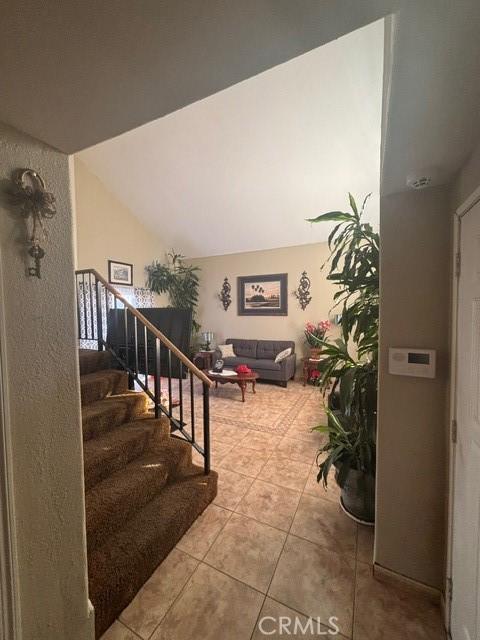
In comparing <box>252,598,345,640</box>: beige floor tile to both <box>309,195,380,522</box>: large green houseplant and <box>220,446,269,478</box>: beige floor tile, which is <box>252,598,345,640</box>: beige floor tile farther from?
<box>220,446,269,478</box>: beige floor tile

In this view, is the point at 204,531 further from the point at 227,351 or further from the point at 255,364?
the point at 227,351

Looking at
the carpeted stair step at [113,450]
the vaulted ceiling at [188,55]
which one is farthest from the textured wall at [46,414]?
the carpeted stair step at [113,450]

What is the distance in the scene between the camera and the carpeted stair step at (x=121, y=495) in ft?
4.43

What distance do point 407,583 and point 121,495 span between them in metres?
1.59

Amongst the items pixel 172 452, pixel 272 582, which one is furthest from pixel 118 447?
pixel 272 582

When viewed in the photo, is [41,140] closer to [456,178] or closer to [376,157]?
[456,178]

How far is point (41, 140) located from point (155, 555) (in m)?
2.01

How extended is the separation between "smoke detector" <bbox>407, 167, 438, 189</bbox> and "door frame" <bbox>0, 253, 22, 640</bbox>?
1626 millimetres

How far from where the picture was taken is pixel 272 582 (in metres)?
1.35

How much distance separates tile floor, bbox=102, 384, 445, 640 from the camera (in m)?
1.16

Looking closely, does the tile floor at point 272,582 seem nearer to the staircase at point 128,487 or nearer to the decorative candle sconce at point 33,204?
the staircase at point 128,487

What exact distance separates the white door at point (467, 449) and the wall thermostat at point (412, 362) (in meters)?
0.13

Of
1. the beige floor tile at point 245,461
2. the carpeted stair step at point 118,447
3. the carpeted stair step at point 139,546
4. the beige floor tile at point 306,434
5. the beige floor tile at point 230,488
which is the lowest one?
the beige floor tile at point 306,434

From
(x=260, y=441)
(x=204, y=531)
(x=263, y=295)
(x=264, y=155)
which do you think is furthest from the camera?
(x=263, y=295)
